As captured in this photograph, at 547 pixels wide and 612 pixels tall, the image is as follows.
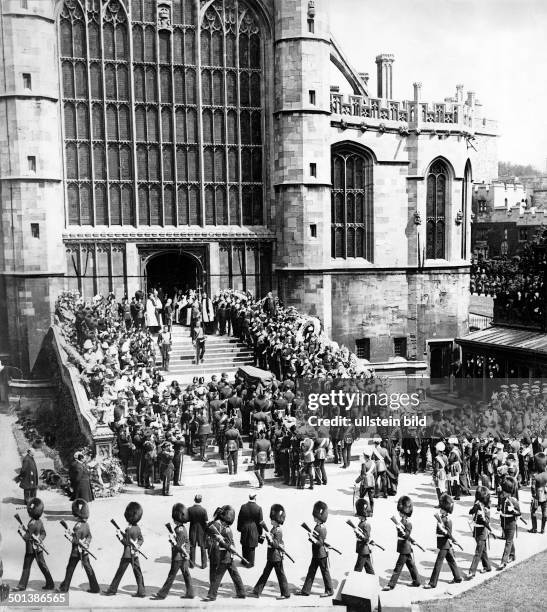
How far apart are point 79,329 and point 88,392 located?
15.5 ft

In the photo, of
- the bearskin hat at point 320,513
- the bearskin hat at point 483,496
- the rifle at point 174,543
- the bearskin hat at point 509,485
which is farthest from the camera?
the bearskin hat at point 509,485

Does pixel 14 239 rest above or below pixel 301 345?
above

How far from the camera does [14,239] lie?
88.4 ft

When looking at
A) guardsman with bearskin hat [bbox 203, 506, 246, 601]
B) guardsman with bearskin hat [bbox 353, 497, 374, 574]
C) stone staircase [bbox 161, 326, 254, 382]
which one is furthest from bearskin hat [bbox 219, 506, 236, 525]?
stone staircase [bbox 161, 326, 254, 382]

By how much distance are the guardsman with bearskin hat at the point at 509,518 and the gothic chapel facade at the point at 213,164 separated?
1454 cm

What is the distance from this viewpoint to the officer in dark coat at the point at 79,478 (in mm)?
16969

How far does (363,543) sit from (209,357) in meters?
11.8

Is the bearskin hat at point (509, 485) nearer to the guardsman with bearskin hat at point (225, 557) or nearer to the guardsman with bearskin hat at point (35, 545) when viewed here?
the guardsman with bearskin hat at point (225, 557)

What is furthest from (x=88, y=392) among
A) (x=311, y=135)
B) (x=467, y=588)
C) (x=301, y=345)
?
(x=311, y=135)

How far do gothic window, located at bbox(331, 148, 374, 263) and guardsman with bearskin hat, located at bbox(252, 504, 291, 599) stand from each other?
18.0 m

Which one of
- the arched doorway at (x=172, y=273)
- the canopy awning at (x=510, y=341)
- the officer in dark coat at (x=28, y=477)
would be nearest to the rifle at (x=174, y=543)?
the officer in dark coat at (x=28, y=477)

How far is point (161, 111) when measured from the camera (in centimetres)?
2903

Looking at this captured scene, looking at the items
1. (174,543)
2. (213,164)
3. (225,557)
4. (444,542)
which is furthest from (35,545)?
(213,164)

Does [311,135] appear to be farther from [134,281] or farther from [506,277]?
[506,277]
